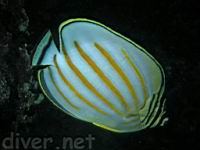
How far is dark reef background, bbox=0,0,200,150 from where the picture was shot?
70.2 inches

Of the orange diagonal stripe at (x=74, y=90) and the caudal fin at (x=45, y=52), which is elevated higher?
the caudal fin at (x=45, y=52)

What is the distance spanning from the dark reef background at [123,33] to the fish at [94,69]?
65cm

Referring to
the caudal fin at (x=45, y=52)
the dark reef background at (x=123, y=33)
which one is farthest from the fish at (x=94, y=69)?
the dark reef background at (x=123, y=33)

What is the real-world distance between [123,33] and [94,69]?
0.69 metres

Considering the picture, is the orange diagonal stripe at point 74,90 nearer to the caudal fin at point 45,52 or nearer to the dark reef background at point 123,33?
the caudal fin at point 45,52

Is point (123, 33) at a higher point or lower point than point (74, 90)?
higher

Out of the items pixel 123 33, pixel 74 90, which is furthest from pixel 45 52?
pixel 123 33

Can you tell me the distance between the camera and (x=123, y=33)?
1806 millimetres

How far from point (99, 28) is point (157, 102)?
1.15ft

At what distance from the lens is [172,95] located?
1.86m

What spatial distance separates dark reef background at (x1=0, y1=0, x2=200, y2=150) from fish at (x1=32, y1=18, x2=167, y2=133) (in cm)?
65

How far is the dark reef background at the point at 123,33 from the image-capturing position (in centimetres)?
178

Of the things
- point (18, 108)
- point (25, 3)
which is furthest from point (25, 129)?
point (25, 3)

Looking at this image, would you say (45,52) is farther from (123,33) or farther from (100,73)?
(123,33)
